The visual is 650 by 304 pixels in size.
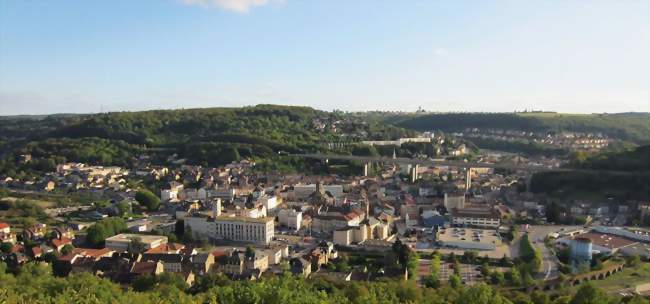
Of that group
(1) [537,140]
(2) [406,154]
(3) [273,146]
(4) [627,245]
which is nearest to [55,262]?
(4) [627,245]

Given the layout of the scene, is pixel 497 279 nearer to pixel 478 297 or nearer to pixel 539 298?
pixel 539 298

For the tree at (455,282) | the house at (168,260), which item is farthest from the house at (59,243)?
the tree at (455,282)

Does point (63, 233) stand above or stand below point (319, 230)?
above

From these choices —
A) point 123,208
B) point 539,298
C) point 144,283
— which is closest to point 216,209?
point 123,208

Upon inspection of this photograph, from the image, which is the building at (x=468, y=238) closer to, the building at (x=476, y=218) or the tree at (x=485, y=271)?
the building at (x=476, y=218)

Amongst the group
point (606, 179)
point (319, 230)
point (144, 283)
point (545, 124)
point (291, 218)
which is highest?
point (545, 124)

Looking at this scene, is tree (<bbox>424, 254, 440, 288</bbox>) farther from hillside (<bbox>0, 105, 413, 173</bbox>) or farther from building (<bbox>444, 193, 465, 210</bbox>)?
hillside (<bbox>0, 105, 413, 173</bbox>)

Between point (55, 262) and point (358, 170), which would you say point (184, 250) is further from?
point (358, 170)

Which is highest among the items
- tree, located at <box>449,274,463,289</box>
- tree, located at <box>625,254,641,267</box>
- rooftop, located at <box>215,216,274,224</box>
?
rooftop, located at <box>215,216,274,224</box>

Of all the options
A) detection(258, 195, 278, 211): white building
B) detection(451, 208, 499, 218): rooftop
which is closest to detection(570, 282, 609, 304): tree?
detection(451, 208, 499, 218): rooftop
